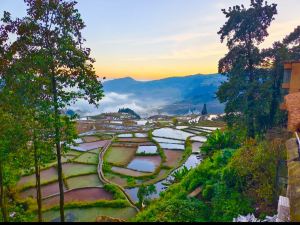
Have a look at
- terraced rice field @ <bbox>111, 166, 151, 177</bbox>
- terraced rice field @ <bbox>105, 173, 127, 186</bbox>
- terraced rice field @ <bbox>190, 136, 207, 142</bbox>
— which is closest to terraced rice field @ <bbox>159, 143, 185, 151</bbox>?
terraced rice field @ <bbox>190, 136, 207, 142</bbox>

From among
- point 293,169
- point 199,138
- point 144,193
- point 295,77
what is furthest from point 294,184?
point 199,138

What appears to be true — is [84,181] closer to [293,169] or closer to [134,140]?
[134,140]

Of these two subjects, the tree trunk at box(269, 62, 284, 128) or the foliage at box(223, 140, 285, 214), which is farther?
the tree trunk at box(269, 62, 284, 128)

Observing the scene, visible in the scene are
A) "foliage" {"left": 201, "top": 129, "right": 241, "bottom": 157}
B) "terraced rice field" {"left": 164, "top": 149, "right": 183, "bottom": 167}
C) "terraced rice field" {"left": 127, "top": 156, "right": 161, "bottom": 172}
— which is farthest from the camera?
"terraced rice field" {"left": 164, "top": 149, "right": 183, "bottom": 167}

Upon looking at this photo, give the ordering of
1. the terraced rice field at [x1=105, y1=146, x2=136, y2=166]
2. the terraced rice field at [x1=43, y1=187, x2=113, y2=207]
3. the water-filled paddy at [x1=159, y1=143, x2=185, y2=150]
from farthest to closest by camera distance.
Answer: the water-filled paddy at [x1=159, y1=143, x2=185, y2=150] → the terraced rice field at [x1=105, y1=146, x2=136, y2=166] → the terraced rice field at [x1=43, y1=187, x2=113, y2=207]

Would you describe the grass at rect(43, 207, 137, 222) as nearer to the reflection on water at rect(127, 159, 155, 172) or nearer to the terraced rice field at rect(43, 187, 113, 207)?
the terraced rice field at rect(43, 187, 113, 207)

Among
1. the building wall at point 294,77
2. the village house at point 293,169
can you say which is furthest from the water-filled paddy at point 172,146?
the village house at point 293,169
